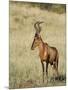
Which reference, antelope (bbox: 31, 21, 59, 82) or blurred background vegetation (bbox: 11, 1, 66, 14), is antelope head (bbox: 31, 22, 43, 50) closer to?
antelope (bbox: 31, 21, 59, 82)

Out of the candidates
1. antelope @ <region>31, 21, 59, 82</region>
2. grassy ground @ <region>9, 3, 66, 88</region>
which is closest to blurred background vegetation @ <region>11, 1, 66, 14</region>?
grassy ground @ <region>9, 3, 66, 88</region>

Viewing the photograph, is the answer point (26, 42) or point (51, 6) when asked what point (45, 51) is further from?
point (51, 6)

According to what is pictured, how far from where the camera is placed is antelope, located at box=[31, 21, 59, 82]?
204 centimetres

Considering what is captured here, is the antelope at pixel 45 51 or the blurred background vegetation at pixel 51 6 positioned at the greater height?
the blurred background vegetation at pixel 51 6

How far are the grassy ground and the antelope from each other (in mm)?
32

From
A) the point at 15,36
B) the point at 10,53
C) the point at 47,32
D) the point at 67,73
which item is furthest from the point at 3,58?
the point at 67,73

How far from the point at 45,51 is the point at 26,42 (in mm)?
211

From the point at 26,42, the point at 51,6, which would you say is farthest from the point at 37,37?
the point at 51,6

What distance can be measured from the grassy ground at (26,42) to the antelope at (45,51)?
0.03 metres

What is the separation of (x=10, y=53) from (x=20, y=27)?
263mm

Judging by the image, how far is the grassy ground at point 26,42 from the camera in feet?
6.48

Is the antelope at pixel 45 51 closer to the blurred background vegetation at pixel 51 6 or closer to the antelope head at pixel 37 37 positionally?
the antelope head at pixel 37 37

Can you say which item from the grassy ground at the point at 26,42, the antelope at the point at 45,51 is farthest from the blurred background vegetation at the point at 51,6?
the antelope at the point at 45,51

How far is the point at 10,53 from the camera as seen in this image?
196 centimetres
